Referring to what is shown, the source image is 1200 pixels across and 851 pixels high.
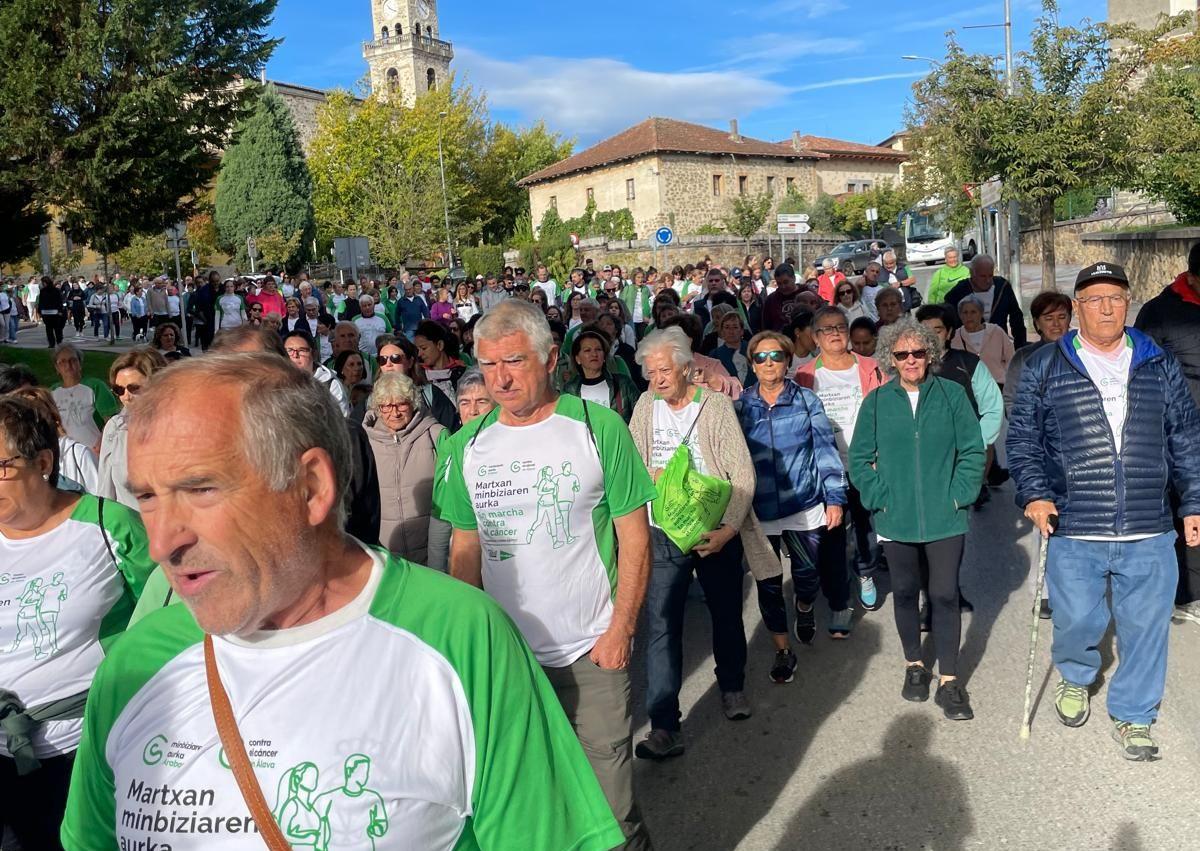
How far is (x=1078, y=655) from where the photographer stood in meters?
4.94

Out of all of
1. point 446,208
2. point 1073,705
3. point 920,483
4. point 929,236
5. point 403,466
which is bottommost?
point 1073,705

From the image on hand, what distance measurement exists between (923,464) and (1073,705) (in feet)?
4.17

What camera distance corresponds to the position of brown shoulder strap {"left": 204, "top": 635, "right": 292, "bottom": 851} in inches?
65.6

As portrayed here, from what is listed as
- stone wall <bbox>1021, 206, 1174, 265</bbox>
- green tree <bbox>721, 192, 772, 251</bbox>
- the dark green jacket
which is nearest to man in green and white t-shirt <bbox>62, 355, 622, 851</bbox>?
the dark green jacket

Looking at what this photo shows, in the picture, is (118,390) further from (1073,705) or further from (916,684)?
(1073,705)

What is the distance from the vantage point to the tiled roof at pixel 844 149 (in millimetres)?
73000

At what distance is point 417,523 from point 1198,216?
76.1 ft

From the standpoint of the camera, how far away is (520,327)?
3639mm

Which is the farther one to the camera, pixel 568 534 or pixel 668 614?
pixel 668 614

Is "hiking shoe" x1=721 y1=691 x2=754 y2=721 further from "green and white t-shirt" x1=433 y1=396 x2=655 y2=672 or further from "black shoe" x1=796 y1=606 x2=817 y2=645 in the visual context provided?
"green and white t-shirt" x1=433 y1=396 x2=655 y2=672

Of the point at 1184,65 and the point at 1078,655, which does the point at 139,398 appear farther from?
the point at 1184,65

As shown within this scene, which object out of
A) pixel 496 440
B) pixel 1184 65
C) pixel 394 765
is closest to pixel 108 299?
pixel 1184 65

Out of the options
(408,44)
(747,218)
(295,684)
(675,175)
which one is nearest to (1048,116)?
(295,684)

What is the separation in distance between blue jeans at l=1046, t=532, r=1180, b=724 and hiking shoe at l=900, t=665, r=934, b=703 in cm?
71
